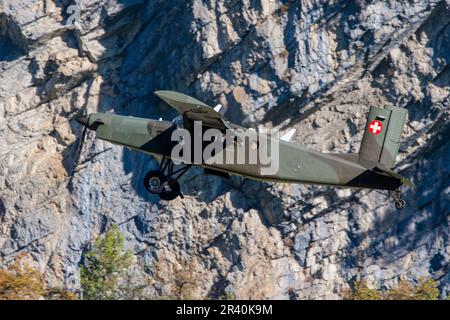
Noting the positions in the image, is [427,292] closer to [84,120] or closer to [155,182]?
[155,182]

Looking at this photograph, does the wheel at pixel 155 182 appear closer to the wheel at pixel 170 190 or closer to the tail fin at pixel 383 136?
the wheel at pixel 170 190

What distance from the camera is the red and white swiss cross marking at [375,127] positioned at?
92.9 feet

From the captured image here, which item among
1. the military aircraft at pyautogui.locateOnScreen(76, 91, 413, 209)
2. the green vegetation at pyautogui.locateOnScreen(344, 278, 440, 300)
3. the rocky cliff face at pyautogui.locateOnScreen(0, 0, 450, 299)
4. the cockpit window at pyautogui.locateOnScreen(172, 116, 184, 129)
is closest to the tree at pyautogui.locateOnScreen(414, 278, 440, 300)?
the green vegetation at pyautogui.locateOnScreen(344, 278, 440, 300)

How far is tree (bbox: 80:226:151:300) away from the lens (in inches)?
1454

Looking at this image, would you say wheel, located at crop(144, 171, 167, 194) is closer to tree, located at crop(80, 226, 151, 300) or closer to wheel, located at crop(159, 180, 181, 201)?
wheel, located at crop(159, 180, 181, 201)

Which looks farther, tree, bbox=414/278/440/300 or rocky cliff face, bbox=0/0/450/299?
rocky cliff face, bbox=0/0/450/299

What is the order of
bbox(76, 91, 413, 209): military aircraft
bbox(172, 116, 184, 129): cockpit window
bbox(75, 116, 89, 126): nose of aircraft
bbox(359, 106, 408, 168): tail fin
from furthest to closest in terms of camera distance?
bbox(359, 106, 408, 168): tail fin → bbox(75, 116, 89, 126): nose of aircraft → bbox(76, 91, 413, 209): military aircraft → bbox(172, 116, 184, 129): cockpit window

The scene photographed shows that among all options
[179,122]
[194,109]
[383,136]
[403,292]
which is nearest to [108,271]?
[403,292]

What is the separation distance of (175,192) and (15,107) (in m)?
18.2

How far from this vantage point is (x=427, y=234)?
44.9m

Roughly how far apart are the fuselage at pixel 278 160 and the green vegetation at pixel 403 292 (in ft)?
Result: 35.3

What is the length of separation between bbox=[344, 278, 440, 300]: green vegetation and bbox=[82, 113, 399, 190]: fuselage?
1075 centimetres

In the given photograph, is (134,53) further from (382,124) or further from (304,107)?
(382,124)
